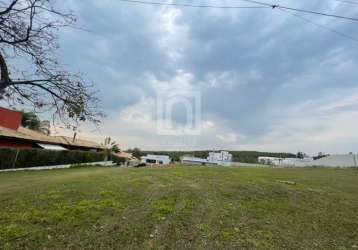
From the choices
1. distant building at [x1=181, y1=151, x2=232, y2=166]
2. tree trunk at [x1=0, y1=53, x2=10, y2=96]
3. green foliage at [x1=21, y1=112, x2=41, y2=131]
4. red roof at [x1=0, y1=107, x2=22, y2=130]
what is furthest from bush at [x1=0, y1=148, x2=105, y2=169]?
distant building at [x1=181, y1=151, x2=232, y2=166]

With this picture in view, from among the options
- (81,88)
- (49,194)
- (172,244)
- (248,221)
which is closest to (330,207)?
(248,221)

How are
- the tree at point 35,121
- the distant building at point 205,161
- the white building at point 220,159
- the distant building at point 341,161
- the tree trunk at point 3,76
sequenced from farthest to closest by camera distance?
1. the white building at point 220,159
2. the distant building at point 205,161
3. the distant building at point 341,161
4. the tree at point 35,121
5. the tree trunk at point 3,76

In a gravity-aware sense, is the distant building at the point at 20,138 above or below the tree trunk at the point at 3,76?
above

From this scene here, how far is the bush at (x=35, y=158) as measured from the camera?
19875 millimetres

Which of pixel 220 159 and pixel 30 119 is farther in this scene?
pixel 220 159

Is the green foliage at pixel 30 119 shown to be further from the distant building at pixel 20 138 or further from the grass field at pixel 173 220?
the grass field at pixel 173 220

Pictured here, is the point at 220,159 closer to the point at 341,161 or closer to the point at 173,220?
the point at 341,161

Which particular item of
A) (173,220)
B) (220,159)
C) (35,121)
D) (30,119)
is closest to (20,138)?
(35,121)

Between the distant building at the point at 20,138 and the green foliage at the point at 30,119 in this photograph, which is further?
the distant building at the point at 20,138

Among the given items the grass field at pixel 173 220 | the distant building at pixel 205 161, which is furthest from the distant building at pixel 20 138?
the distant building at pixel 205 161

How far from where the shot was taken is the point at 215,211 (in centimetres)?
621

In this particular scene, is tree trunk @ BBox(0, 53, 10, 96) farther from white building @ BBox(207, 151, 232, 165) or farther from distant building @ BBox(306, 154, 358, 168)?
distant building @ BBox(306, 154, 358, 168)

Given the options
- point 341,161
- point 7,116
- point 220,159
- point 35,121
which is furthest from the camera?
point 220,159

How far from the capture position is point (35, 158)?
22922 mm
